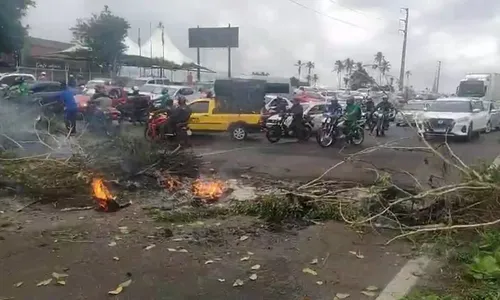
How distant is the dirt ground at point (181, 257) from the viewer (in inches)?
173

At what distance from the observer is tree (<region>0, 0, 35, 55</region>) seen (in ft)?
50.4

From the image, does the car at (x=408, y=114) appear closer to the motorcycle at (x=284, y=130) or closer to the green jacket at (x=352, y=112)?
the green jacket at (x=352, y=112)

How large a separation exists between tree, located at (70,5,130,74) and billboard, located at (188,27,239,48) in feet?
29.5

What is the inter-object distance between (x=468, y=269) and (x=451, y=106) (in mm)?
15638

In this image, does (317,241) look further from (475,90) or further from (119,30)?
(119,30)

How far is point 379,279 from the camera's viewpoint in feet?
15.7

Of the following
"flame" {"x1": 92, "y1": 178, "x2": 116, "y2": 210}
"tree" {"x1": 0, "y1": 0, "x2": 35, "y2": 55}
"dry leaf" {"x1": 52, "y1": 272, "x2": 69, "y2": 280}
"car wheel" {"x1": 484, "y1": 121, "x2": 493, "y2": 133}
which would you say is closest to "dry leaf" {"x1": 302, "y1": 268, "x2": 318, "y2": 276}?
"dry leaf" {"x1": 52, "y1": 272, "x2": 69, "y2": 280}

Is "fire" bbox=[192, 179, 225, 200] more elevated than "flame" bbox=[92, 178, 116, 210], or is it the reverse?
"flame" bbox=[92, 178, 116, 210]

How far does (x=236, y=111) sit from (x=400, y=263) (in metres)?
11.4

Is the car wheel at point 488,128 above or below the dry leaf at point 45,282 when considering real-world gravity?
below

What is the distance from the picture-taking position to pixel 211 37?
45.6 metres

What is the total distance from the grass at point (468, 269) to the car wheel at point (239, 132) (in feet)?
35.5

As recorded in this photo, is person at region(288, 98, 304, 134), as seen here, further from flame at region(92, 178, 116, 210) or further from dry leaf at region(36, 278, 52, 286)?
dry leaf at region(36, 278, 52, 286)

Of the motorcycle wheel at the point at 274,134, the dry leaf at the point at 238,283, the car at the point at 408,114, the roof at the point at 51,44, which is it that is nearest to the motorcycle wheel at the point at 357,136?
the car at the point at 408,114
